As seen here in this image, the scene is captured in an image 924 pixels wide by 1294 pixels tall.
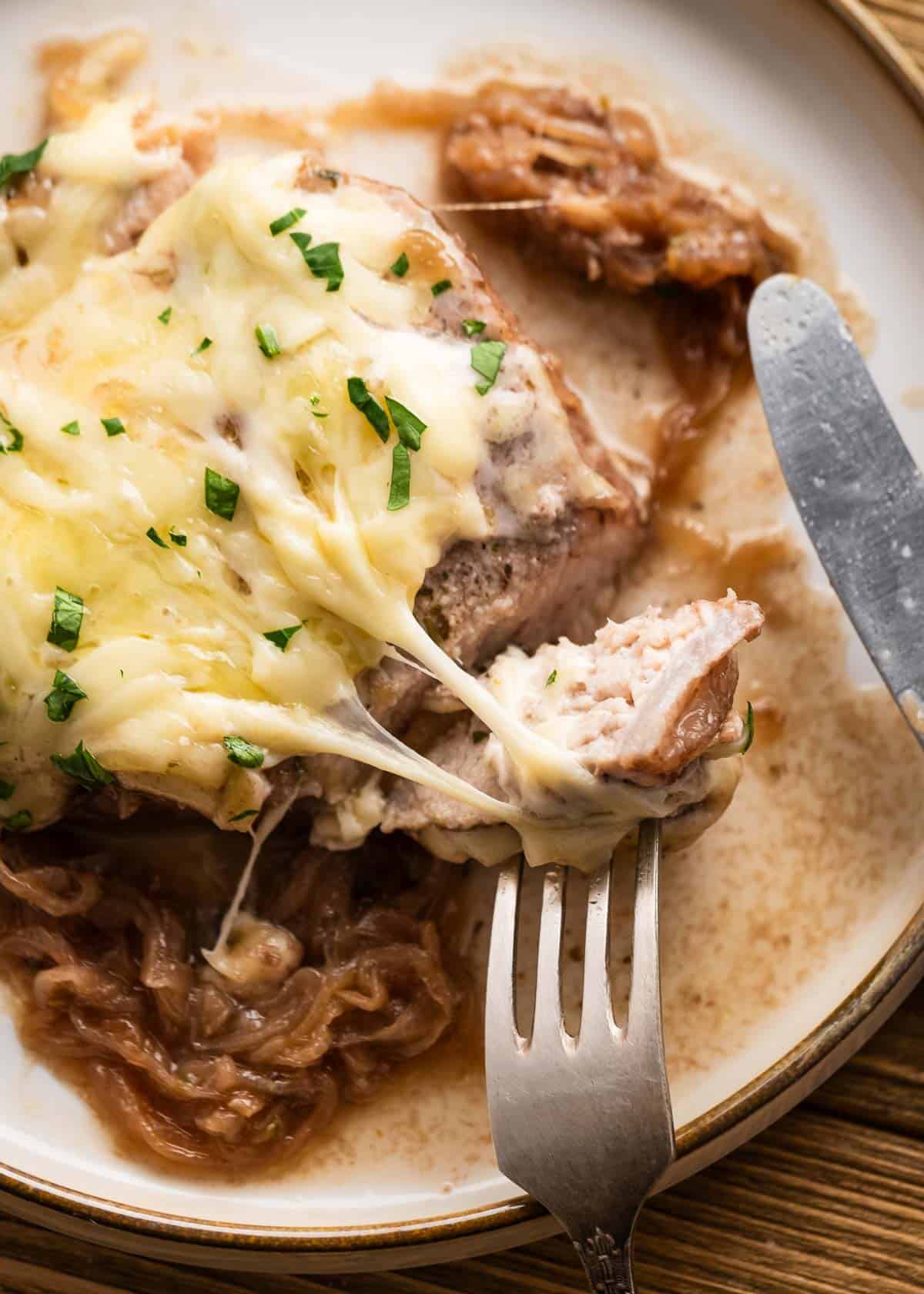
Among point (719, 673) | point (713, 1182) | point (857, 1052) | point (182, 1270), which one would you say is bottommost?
point (182, 1270)

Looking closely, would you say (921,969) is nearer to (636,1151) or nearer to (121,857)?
(636,1151)

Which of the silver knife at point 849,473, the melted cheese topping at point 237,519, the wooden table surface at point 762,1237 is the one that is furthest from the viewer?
the wooden table surface at point 762,1237

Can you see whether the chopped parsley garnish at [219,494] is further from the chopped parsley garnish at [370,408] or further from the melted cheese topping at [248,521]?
the chopped parsley garnish at [370,408]

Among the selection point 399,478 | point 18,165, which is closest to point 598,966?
point 399,478

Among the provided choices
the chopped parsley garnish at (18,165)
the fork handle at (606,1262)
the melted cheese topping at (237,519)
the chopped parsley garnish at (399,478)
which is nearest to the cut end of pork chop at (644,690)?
the melted cheese topping at (237,519)

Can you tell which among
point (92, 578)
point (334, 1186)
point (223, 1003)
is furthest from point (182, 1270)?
point (92, 578)

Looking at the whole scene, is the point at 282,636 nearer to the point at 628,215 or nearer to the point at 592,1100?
the point at 592,1100
